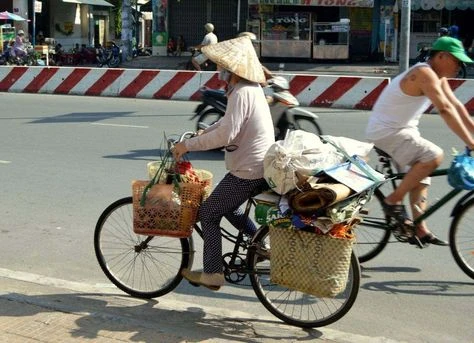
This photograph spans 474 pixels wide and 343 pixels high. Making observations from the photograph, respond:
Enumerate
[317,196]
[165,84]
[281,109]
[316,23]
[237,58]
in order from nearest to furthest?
[317,196] < [237,58] < [281,109] < [165,84] < [316,23]

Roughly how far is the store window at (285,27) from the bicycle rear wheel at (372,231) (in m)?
24.3

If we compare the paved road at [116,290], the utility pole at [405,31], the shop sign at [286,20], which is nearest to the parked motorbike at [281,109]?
the paved road at [116,290]

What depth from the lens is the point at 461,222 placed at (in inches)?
201

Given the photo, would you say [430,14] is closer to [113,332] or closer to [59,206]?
[59,206]

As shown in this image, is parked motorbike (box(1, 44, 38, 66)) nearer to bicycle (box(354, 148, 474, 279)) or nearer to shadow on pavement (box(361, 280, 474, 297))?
bicycle (box(354, 148, 474, 279))

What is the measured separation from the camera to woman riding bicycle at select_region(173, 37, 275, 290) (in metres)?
4.32

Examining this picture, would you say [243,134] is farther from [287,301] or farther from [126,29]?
[126,29]

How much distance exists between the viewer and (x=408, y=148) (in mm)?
5121

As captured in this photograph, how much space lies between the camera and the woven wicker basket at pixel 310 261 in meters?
4.07

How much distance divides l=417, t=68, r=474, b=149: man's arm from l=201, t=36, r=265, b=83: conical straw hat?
1177 millimetres

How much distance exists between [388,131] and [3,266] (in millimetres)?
3185

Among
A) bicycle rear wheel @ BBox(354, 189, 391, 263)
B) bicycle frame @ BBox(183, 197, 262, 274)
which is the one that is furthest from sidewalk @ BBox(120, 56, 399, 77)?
bicycle frame @ BBox(183, 197, 262, 274)

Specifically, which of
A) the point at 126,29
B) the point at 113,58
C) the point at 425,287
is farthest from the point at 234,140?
the point at 113,58

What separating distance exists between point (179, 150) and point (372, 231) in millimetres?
1758
